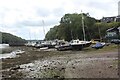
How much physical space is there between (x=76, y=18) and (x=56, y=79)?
102m

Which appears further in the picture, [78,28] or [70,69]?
[78,28]

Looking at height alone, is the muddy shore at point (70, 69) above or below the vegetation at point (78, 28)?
below

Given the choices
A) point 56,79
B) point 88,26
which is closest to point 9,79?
point 56,79

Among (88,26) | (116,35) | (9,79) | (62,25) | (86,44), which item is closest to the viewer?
(9,79)

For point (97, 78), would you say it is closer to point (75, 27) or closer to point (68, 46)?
point (68, 46)

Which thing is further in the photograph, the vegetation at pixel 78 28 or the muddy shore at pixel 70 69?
the vegetation at pixel 78 28

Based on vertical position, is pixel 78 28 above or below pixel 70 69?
above

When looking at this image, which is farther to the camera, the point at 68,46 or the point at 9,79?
the point at 68,46

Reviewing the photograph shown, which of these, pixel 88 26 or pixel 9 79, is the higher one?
pixel 88 26

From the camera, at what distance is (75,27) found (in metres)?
114

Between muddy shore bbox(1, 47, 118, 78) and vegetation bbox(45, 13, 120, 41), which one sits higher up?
vegetation bbox(45, 13, 120, 41)

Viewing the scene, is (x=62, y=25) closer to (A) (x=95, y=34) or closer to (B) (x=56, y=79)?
(A) (x=95, y=34)

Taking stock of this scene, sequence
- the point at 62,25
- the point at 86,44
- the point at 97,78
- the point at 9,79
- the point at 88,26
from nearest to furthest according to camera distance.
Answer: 1. the point at 97,78
2. the point at 9,79
3. the point at 86,44
4. the point at 88,26
5. the point at 62,25

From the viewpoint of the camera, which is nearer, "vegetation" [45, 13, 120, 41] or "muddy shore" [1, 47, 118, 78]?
"muddy shore" [1, 47, 118, 78]
